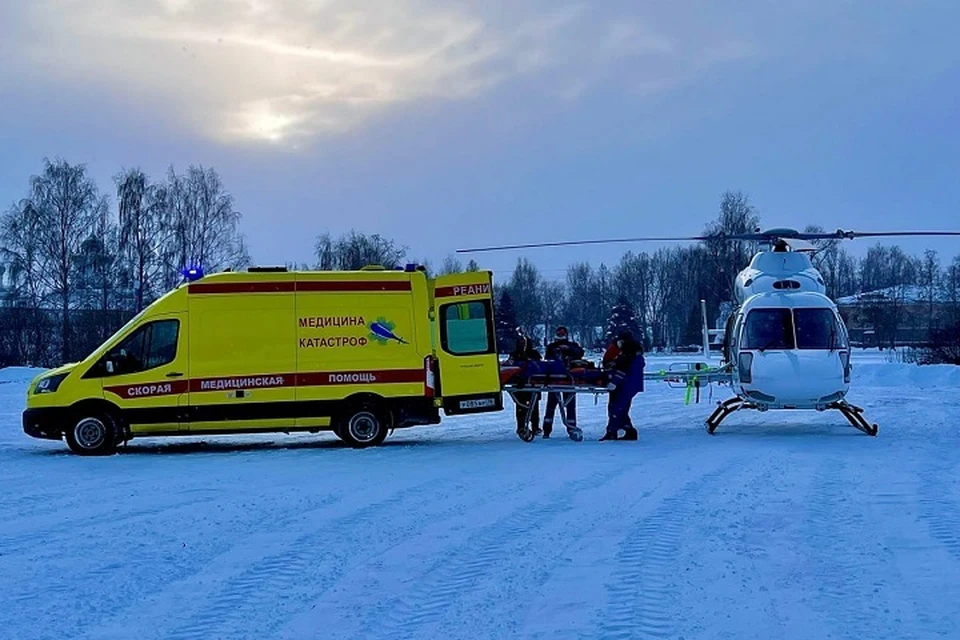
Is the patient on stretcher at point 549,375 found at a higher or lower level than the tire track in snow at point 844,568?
higher

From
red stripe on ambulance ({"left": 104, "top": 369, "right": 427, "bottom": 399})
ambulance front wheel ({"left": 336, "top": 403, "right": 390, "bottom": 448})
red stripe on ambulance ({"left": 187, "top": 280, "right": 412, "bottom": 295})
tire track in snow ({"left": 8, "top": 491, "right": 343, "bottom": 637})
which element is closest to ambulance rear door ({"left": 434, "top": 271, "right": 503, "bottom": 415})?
red stripe on ambulance ({"left": 104, "top": 369, "right": 427, "bottom": 399})

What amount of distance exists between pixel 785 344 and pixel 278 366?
8341mm

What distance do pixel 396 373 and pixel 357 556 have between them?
332 inches

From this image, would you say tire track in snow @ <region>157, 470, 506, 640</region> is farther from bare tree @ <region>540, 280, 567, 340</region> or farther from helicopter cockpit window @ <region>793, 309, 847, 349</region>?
bare tree @ <region>540, 280, 567, 340</region>

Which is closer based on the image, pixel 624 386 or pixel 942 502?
pixel 942 502

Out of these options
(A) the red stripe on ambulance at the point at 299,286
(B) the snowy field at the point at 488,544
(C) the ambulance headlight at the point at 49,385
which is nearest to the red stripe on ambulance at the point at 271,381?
(C) the ambulance headlight at the point at 49,385

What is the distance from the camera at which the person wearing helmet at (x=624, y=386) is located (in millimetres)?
16469

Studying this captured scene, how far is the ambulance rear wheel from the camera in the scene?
15109 millimetres

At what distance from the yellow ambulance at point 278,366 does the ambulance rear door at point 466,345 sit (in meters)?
0.02

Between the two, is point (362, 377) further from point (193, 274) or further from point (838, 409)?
point (838, 409)

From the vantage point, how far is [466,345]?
16.3 metres

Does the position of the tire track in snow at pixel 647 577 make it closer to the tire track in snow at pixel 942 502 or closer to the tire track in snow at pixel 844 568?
the tire track in snow at pixel 844 568

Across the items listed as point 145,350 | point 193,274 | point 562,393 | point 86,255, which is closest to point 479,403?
point 562,393

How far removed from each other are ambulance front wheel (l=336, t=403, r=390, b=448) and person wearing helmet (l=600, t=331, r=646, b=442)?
3598mm
